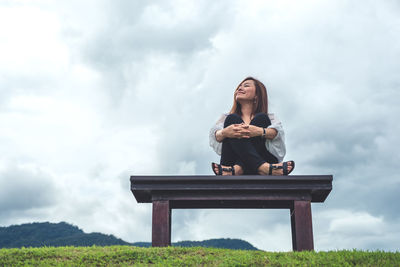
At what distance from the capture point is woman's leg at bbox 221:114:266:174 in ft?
25.8

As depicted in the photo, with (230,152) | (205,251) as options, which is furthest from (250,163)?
(205,251)

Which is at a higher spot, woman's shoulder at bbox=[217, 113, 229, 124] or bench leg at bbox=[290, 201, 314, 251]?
woman's shoulder at bbox=[217, 113, 229, 124]

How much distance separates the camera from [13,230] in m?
48.3

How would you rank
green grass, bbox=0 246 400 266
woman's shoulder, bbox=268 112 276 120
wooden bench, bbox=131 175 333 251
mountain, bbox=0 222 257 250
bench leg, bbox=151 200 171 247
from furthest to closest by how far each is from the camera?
mountain, bbox=0 222 257 250 < woman's shoulder, bbox=268 112 276 120 < wooden bench, bbox=131 175 333 251 < bench leg, bbox=151 200 171 247 < green grass, bbox=0 246 400 266

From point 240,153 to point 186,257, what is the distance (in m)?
2.18

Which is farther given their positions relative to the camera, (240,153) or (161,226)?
(240,153)

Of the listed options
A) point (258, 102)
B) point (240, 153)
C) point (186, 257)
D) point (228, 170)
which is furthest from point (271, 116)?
point (186, 257)

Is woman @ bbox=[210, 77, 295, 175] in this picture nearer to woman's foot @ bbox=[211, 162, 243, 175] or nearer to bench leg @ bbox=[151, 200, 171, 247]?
woman's foot @ bbox=[211, 162, 243, 175]

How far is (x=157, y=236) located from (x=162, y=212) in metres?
0.40

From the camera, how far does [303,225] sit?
7461 mm

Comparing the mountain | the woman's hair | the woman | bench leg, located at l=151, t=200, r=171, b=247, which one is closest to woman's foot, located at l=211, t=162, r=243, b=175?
the woman

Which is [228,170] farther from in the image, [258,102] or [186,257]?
[186,257]

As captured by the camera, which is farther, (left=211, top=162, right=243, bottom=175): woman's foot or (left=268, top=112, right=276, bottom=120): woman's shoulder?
(left=268, top=112, right=276, bottom=120): woman's shoulder

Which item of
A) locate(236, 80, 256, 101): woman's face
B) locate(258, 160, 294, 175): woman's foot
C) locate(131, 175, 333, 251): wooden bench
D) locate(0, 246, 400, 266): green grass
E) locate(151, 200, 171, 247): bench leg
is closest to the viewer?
locate(0, 246, 400, 266): green grass
